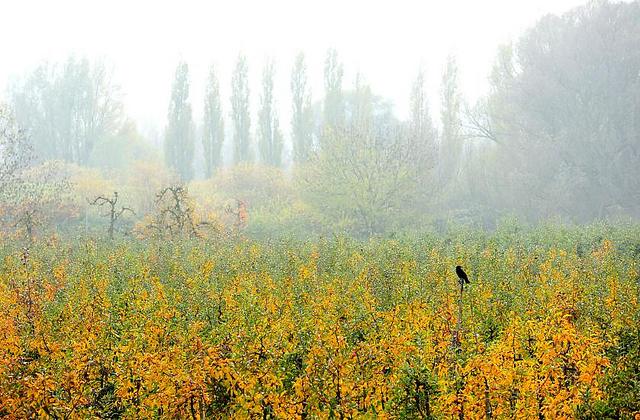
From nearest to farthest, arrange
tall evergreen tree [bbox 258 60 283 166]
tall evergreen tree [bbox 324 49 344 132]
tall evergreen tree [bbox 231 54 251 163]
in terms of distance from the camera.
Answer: tall evergreen tree [bbox 324 49 344 132]
tall evergreen tree [bbox 258 60 283 166]
tall evergreen tree [bbox 231 54 251 163]

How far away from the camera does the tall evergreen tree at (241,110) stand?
133 feet

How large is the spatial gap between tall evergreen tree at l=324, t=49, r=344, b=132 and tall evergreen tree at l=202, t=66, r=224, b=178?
307 inches

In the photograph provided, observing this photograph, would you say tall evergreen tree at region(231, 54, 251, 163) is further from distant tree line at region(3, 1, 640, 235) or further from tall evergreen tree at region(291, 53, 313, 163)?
distant tree line at region(3, 1, 640, 235)

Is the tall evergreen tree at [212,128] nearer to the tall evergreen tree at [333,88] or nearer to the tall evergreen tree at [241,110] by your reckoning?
the tall evergreen tree at [241,110]

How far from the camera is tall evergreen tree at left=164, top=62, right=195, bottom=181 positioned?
39.6m

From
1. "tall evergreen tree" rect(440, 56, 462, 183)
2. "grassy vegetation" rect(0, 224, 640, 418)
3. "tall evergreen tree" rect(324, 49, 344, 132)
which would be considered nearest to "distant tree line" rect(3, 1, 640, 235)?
"tall evergreen tree" rect(440, 56, 462, 183)

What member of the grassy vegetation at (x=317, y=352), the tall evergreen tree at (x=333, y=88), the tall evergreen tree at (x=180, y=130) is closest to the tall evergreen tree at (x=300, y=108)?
the tall evergreen tree at (x=333, y=88)

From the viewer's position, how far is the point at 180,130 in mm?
39688

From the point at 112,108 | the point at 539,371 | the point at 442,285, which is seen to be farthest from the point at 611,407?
the point at 112,108

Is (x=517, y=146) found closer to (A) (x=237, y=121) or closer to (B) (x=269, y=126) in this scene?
(B) (x=269, y=126)

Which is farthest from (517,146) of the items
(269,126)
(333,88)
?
(269,126)

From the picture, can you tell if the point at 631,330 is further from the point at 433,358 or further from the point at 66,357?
the point at 66,357

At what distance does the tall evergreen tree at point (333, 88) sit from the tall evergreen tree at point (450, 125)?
7.67 meters

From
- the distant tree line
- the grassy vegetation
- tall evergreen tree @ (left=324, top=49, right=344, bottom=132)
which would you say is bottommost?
the grassy vegetation
